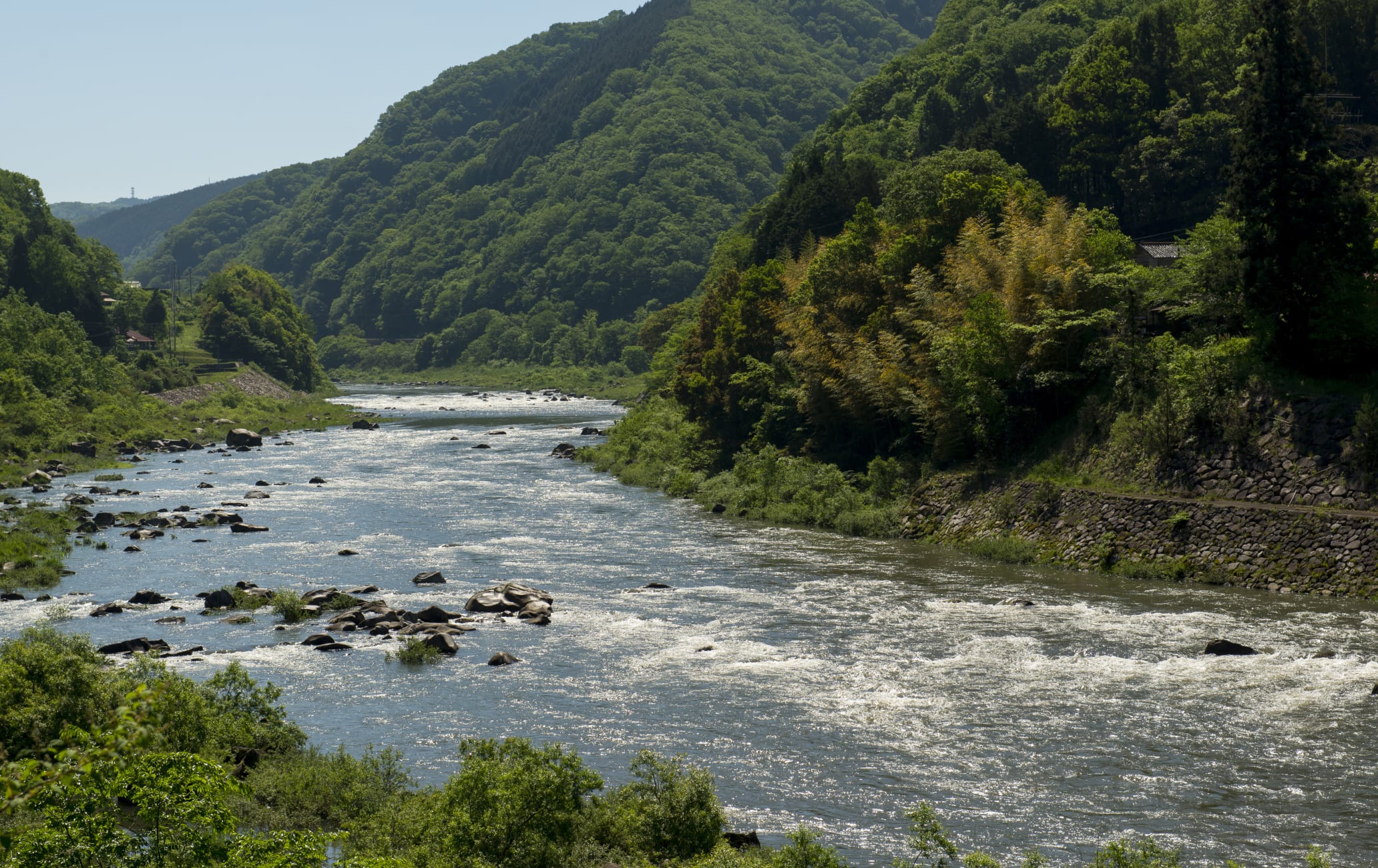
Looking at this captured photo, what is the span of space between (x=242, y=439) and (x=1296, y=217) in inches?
3166

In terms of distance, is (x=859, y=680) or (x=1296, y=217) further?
(x=1296, y=217)

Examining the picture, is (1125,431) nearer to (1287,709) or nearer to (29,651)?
(1287,709)

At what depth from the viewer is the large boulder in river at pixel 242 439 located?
9544 cm

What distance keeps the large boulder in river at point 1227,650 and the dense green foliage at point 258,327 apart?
134 metres

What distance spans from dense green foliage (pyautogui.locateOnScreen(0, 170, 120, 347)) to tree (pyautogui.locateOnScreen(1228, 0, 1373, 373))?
112 metres

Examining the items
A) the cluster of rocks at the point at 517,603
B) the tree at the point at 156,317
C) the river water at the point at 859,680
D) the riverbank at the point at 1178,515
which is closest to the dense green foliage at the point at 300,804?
the river water at the point at 859,680

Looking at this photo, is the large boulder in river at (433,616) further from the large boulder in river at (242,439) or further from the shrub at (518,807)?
the large boulder in river at (242,439)

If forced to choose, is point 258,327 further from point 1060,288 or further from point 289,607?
point 1060,288

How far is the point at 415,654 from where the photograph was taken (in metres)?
30.0

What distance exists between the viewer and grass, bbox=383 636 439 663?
1181 inches

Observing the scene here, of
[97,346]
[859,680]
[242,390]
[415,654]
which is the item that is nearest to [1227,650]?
[859,680]

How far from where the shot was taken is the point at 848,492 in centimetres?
5253

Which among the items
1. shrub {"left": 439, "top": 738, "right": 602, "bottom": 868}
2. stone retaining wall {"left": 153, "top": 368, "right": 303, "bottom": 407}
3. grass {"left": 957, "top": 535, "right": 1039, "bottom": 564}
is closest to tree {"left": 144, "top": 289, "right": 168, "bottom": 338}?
stone retaining wall {"left": 153, "top": 368, "right": 303, "bottom": 407}

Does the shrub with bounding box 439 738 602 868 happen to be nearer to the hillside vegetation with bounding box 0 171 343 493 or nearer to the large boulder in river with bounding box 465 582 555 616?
the large boulder in river with bounding box 465 582 555 616
